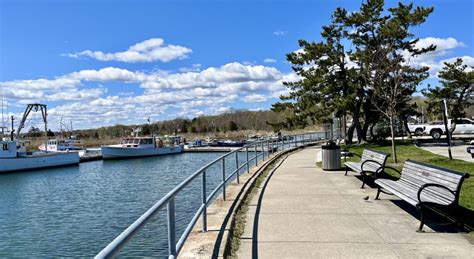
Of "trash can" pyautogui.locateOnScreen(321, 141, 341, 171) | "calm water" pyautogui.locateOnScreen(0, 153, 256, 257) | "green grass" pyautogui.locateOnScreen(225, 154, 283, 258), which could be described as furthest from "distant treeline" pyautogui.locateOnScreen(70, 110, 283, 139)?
"green grass" pyautogui.locateOnScreen(225, 154, 283, 258)

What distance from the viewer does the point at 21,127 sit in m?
69.9

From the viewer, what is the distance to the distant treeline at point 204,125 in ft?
462

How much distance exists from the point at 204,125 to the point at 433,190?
454ft

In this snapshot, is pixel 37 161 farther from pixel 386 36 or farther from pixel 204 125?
pixel 204 125

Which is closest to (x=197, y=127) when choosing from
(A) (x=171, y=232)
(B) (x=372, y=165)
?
(B) (x=372, y=165)

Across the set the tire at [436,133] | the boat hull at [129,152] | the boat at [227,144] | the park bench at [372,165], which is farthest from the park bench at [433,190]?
the boat at [227,144]

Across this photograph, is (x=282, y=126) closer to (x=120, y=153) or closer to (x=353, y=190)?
(x=353, y=190)

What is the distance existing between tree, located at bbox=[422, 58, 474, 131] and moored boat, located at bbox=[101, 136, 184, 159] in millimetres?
46002

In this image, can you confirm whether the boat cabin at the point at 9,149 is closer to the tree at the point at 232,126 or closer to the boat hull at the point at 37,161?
the boat hull at the point at 37,161

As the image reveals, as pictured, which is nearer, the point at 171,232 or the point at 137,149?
the point at 171,232

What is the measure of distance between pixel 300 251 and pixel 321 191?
16.5 ft

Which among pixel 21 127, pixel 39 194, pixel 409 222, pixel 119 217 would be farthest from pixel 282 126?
pixel 21 127

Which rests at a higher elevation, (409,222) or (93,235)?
(409,222)

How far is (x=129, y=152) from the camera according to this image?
67.7m
